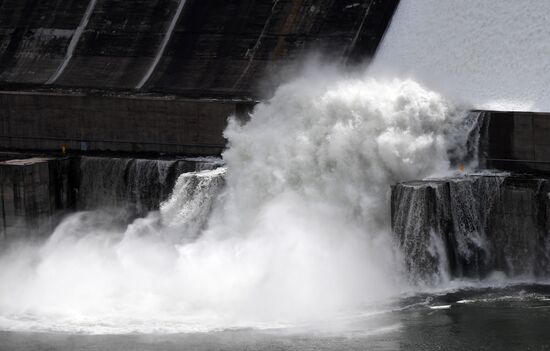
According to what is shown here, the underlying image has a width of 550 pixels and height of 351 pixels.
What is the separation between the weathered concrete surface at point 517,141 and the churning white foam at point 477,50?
1741 millimetres

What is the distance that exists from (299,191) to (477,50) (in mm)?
6963

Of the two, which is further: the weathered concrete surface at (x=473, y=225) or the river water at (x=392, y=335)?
the weathered concrete surface at (x=473, y=225)

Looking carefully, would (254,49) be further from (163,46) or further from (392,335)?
(392,335)

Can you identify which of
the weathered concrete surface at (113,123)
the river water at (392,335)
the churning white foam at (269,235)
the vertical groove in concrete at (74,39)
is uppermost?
the vertical groove in concrete at (74,39)

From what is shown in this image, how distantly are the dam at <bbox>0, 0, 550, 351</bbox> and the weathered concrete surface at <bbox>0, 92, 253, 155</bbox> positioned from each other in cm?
5

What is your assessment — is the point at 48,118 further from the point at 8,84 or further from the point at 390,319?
the point at 390,319

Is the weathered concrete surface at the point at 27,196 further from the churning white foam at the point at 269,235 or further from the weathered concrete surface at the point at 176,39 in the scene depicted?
the weathered concrete surface at the point at 176,39

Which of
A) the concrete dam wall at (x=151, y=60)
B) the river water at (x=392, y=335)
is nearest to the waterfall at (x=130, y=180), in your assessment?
the concrete dam wall at (x=151, y=60)

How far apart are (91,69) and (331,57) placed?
8.76 metres

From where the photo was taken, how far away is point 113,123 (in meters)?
31.6

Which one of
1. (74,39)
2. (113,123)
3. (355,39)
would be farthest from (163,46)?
(355,39)

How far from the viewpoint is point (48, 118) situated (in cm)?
3253

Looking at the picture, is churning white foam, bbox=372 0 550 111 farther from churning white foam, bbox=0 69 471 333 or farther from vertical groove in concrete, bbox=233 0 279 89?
vertical groove in concrete, bbox=233 0 279 89

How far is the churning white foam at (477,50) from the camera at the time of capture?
28.8 metres
